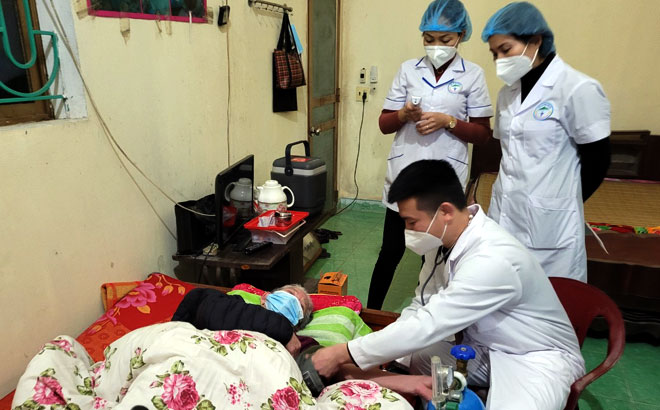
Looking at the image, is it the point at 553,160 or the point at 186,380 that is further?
the point at 553,160

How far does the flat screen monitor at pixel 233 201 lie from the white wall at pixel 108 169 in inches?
9.1

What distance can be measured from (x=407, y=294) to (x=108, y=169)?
1.76 m

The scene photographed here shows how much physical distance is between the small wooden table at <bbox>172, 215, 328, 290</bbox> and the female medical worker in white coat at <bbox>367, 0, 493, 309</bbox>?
1.40ft

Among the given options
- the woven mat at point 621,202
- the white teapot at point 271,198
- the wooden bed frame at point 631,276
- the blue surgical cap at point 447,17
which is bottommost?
the wooden bed frame at point 631,276

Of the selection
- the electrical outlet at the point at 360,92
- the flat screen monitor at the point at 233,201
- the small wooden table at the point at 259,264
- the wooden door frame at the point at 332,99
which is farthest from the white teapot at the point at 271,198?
the electrical outlet at the point at 360,92

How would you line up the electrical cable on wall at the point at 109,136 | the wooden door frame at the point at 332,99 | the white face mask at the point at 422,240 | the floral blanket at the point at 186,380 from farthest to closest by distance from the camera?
the wooden door frame at the point at 332,99, the electrical cable on wall at the point at 109,136, the white face mask at the point at 422,240, the floral blanket at the point at 186,380

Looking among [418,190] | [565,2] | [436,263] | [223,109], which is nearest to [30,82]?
[223,109]

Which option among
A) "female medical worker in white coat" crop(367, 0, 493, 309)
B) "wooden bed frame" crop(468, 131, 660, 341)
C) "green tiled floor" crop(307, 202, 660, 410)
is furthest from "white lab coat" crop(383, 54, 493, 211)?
"green tiled floor" crop(307, 202, 660, 410)

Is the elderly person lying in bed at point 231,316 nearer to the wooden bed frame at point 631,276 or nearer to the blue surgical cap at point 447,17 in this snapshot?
the blue surgical cap at point 447,17

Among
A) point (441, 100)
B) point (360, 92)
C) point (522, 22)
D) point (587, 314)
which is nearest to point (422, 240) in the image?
point (587, 314)

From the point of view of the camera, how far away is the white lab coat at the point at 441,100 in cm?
203

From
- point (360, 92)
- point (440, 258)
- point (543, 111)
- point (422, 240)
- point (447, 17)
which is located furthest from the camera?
point (360, 92)

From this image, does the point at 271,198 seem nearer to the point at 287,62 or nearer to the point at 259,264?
the point at 259,264

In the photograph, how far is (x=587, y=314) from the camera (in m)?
1.31
